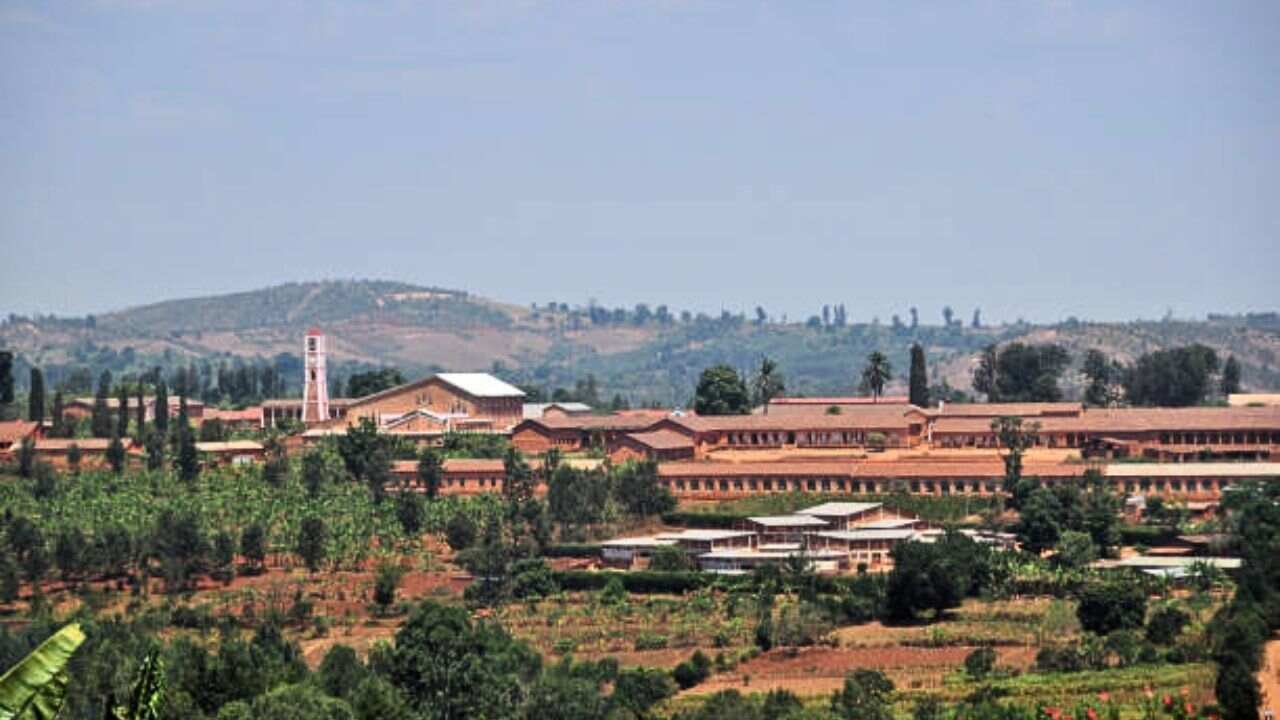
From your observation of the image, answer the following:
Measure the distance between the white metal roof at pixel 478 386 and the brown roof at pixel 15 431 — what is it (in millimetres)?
17283

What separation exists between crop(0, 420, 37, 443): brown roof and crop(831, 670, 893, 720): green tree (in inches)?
1774

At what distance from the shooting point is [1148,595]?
179 ft

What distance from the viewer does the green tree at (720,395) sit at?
88438mm

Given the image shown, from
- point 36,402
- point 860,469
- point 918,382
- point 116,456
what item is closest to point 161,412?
point 36,402

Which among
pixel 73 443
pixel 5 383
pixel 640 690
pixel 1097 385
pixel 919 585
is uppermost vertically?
pixel 5 383

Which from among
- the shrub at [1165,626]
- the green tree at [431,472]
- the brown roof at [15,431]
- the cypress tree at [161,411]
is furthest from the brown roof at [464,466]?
the shrub at [1165,626]

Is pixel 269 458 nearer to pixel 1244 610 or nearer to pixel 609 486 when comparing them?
pixel 609 486

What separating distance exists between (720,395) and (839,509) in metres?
22.4

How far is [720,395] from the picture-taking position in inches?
3482

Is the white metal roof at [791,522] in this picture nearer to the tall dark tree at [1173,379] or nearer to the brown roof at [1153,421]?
the brown roof at [1153,421]

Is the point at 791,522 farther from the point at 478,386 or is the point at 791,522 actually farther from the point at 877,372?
the point at 478,386

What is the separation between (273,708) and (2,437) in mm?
48008

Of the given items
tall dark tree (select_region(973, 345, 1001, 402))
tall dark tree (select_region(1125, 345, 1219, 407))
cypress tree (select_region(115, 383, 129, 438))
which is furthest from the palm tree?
cypress tree (select_region(115, 383, 129, 438))

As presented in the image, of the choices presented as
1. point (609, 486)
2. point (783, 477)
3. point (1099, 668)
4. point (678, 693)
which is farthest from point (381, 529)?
point (1099, 668)
